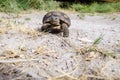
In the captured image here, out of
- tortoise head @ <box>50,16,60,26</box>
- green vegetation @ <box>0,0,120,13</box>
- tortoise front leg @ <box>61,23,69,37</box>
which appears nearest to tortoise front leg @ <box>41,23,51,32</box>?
tortoise head @ <box>50,16,60,26</box>

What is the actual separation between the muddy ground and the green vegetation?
2887 mm

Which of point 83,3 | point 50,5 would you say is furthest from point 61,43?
point 83,3

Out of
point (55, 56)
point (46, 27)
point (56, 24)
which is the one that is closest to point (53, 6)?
point (46, 27)

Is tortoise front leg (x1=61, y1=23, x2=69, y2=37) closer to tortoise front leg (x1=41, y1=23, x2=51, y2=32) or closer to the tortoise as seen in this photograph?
the tortoise

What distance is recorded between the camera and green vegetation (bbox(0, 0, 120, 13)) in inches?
307

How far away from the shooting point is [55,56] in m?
3.78

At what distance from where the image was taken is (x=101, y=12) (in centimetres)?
902

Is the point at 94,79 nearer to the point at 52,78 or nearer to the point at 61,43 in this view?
the point at 52,78

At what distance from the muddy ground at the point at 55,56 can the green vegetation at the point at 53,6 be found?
2887 millimetres

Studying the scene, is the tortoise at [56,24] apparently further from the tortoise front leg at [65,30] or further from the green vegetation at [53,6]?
the green vegetation at [53,6]

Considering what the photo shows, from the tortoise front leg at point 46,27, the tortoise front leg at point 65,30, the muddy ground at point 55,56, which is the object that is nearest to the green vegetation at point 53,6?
the muddy ground at point 55,56

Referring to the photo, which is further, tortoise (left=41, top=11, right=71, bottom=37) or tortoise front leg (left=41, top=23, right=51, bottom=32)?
tortoise front leg (left=41, top=23, right=51, bottom=32)

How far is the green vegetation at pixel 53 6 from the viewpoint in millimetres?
7797

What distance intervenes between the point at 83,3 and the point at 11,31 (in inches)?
213
